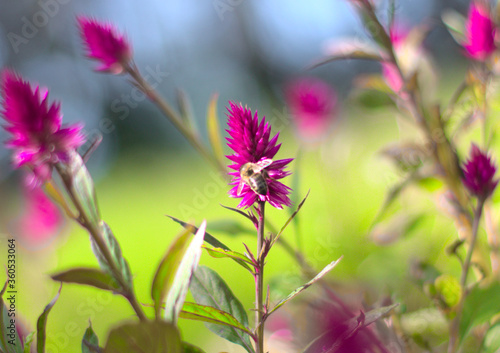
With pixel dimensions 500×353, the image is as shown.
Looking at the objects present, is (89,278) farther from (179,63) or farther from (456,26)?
(179,63)

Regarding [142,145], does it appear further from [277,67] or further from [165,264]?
[165,264]

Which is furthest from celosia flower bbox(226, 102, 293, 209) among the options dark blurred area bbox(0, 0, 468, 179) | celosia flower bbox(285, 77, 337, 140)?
dark blurred area bbox(0, 0, 468, 179)

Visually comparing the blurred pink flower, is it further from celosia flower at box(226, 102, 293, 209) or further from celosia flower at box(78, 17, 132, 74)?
celosia flower at box(226, 102, 293, 209)

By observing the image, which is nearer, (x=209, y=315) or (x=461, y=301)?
(x=209, y=315)

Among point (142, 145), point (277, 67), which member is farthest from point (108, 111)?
point (277, 67)

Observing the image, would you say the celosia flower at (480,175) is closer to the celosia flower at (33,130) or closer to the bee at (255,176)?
the bee at (255,176)

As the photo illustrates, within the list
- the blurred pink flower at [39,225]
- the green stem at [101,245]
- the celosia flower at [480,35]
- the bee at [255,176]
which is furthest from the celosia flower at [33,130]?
the blurred pink flower at [39,225]

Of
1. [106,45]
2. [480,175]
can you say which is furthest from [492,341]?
[106,45]
